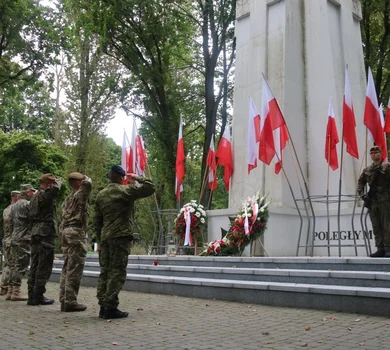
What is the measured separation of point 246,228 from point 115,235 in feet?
16.4

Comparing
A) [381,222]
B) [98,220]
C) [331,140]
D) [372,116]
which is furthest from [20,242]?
[372,116]

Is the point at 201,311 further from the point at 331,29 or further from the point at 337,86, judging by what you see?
the point at 331,29

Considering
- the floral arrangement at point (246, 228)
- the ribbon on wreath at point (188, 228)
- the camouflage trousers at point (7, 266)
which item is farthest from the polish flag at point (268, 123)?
the camouflage trousers at point (7, 266)

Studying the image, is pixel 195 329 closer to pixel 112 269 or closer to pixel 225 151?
pixel 112 269

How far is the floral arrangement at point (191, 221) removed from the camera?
12.9 meters

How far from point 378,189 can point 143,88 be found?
1643cm

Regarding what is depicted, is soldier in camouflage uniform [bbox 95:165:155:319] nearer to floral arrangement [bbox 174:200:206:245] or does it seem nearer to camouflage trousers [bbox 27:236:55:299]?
camouflage trousers [bbox 27:236:55:299]

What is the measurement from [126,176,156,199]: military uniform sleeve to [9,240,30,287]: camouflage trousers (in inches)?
139

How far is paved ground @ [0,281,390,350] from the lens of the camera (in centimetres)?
475

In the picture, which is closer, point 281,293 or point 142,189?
point 142,189

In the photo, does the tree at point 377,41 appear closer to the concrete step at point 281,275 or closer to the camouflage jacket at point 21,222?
the concrete step at point 281,275

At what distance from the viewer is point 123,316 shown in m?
6.44

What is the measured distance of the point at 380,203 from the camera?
8.45m

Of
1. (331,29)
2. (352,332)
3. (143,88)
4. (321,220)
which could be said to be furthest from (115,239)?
(143,88)
